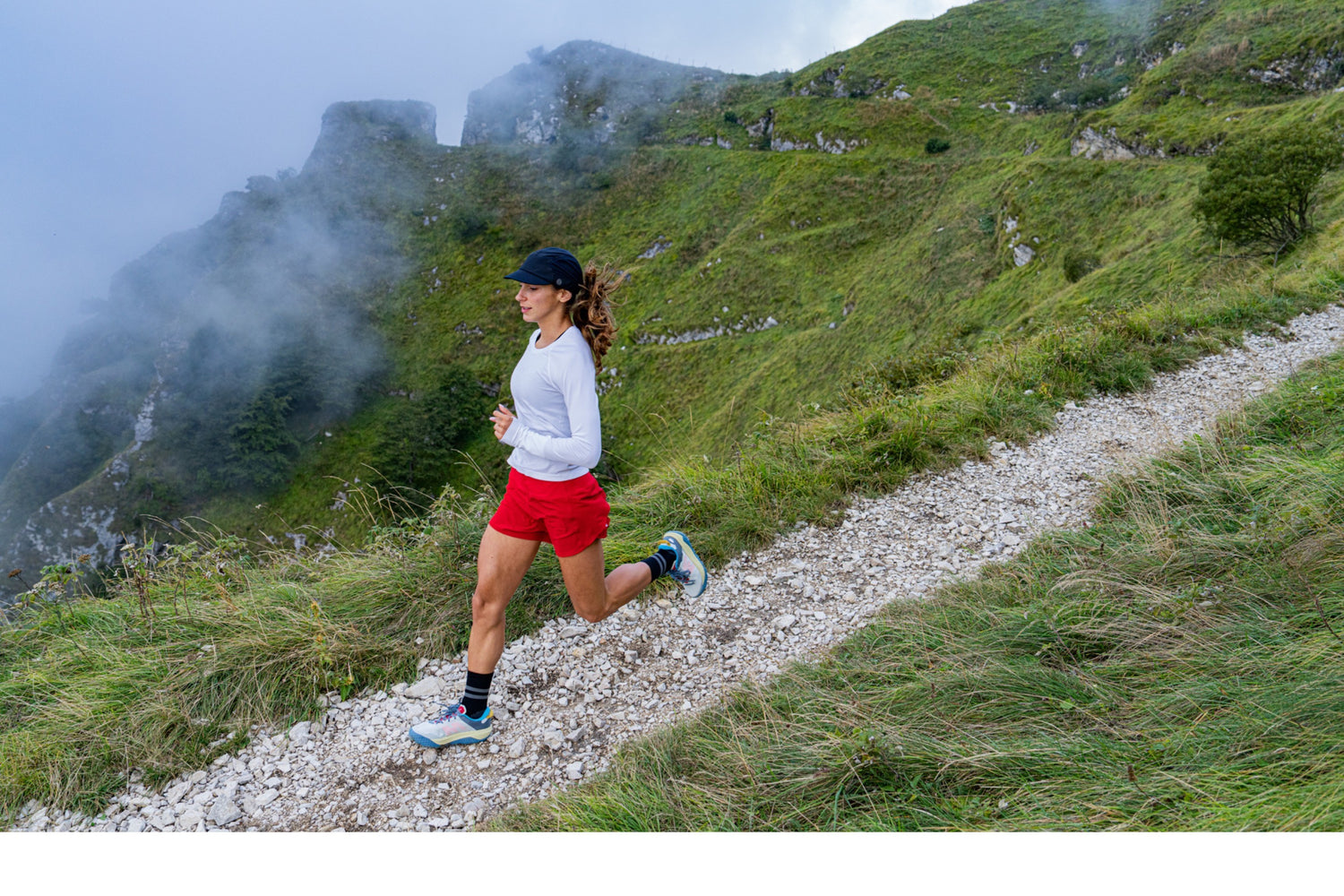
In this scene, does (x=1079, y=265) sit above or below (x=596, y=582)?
above

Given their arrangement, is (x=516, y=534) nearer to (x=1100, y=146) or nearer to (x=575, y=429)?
(x=575, y=429)

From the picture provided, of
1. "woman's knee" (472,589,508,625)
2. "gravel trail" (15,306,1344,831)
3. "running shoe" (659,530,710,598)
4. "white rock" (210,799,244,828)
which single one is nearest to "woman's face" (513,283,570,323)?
"woman's knee" (472,589,508,625)

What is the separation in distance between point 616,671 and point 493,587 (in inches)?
42.4

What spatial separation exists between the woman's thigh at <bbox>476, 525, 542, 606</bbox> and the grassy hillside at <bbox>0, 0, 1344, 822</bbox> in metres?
0.99

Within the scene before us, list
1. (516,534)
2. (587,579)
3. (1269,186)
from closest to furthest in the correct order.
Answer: (516,534) → (587,579) → (1269,186)

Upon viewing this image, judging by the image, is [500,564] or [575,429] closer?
[575,429]

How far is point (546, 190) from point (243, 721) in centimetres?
9791

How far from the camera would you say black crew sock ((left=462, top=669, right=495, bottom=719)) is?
12.1 feet

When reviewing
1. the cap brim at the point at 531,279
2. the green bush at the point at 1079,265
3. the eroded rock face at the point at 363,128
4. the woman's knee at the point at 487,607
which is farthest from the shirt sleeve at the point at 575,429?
the eroded rock face at the point at 363,128

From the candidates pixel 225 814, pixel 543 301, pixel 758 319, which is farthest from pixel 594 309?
pixel 758 319

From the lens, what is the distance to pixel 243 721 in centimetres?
385

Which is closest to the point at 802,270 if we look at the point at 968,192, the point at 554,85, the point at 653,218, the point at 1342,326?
the point at 968,192

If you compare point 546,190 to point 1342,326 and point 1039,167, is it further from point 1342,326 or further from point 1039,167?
point 1342,326

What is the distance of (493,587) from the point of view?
146 inches
